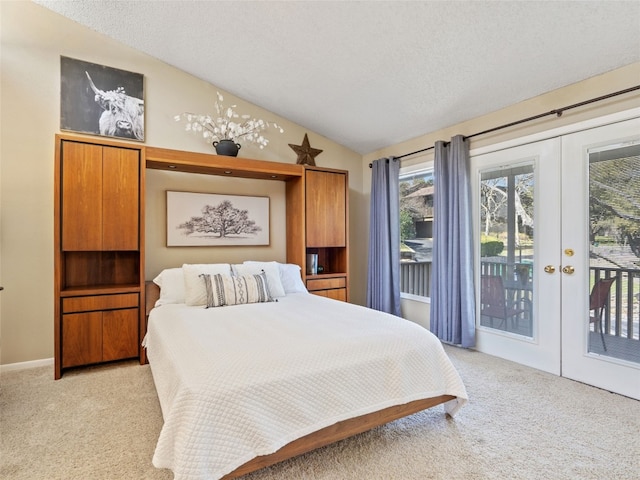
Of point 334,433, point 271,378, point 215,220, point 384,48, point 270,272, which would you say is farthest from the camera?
point 215,220

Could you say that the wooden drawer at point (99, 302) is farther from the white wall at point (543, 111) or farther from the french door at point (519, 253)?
the french door at point (519, 253)

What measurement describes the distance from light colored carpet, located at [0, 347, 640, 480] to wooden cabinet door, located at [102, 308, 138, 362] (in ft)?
1.25

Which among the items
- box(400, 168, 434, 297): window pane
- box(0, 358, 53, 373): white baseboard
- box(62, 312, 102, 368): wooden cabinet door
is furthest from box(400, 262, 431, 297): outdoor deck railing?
box(0, 358, 53, 373): white baseboard

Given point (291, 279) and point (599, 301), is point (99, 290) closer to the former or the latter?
point (291, 279)

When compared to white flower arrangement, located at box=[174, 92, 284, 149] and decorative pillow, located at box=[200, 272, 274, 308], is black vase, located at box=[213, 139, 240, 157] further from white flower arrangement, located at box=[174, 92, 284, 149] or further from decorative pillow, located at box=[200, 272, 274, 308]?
decorative pillow, located at box=[200, 272, 274, 308]

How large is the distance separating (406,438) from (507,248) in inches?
82.5

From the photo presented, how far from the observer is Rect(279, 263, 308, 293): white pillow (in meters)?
3.52

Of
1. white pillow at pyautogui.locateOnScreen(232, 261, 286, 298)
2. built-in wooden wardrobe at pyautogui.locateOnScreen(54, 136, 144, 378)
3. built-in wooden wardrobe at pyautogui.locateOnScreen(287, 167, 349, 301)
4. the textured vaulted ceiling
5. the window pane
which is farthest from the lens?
the window pane

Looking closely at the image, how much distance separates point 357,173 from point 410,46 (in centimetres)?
230

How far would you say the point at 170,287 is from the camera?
3066mm

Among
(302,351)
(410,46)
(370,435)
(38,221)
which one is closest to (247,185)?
(38,221)

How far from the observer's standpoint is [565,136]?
2.71 meters

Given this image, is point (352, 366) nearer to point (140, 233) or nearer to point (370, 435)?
point (370, 435)

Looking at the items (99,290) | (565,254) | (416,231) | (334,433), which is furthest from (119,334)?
(565,254)
